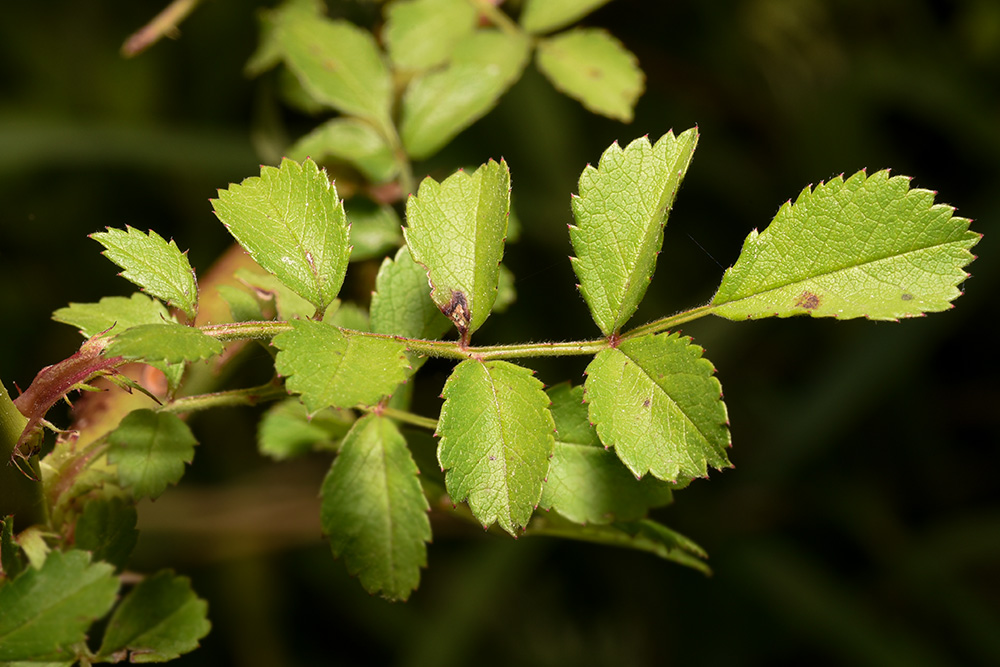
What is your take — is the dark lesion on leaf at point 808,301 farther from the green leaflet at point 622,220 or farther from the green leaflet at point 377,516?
the green leaflet at point 377,516

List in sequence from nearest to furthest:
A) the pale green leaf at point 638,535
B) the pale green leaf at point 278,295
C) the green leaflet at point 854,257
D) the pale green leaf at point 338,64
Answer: the green leaflet at point 854,257 → the pale green leaf at point 638,535 → the pale green leaf at point 278,295 → the pale green leaf at point 338,64

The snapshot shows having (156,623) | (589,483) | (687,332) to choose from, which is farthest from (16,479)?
(687,332)

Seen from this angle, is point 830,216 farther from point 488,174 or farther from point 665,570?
point 665,570

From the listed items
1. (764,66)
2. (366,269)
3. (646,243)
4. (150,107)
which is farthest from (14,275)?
(764,66)

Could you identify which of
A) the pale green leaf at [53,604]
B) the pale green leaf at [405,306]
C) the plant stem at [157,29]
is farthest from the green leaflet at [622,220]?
the plant stem at [157,29]

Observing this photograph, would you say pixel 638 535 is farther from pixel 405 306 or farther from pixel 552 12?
pixel 552 12

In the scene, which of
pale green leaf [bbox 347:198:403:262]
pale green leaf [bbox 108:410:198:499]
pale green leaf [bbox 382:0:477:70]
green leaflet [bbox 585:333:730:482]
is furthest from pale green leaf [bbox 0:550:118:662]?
pale green leaf [bbox 382:0:477:70]

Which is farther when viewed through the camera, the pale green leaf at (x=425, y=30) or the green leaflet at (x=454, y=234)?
the pale green leaf at (x=425, y=30)
